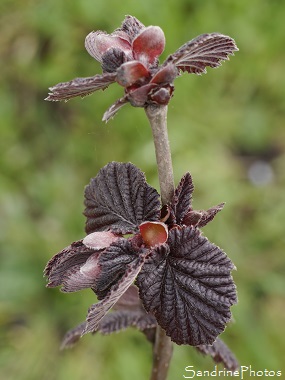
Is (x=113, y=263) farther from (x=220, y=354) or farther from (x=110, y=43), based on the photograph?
(x=220, y=354)

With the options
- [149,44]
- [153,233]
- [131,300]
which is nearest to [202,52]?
[149,44]

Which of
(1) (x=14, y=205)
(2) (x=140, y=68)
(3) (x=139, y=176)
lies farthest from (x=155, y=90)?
(1) (x=14, y=205)

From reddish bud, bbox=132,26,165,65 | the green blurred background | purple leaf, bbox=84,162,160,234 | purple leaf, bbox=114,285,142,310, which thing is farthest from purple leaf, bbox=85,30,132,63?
the green blurred background

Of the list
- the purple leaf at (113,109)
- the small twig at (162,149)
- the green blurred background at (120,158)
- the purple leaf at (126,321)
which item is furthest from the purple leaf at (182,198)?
the green blurred background at (120,158)

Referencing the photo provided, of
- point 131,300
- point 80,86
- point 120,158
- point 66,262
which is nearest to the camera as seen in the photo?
point 80,86

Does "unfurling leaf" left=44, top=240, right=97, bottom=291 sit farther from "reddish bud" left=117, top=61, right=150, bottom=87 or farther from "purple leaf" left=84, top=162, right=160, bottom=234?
"reddish bud" left=117, top=61, right=150, bottom=87

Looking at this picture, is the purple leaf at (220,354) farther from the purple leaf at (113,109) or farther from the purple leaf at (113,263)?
the purple leaf at (113,109)
